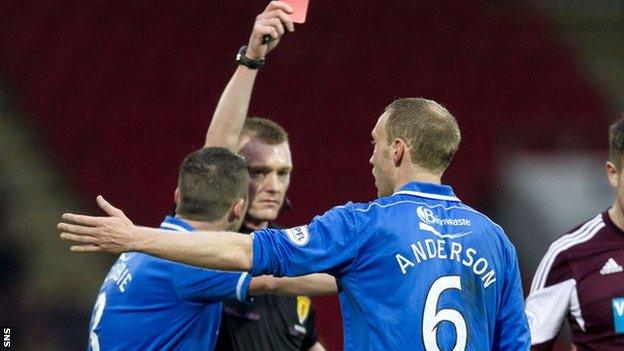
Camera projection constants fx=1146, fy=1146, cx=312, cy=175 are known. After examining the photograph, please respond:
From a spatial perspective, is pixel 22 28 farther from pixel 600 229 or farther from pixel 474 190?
pixel 600 229

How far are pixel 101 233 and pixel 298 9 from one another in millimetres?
1495

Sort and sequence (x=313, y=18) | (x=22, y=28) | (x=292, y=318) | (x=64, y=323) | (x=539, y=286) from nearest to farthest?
(x=539, y=286), (x=292, y=318), (x=64, y=323), (x=22, y=28), (x=313, y=18)

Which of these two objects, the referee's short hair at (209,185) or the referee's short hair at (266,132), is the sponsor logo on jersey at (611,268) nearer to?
the referee's short hair at (209,185)

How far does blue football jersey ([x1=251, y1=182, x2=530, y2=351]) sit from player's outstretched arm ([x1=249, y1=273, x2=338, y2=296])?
72 cm

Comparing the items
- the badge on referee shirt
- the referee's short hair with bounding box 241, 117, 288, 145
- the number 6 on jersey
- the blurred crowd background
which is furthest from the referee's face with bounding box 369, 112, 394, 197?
the blurred crowd background

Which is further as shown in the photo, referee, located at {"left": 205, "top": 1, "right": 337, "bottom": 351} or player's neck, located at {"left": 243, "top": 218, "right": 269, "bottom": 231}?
player's neck, located at {"left": 243, "top": 218, "right": 269, "bottom": 231}

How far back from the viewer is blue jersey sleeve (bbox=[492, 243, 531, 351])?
3459 millimetres

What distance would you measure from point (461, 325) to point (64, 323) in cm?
419

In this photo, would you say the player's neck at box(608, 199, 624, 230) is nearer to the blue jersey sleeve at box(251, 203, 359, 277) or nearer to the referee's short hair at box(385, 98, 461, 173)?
the referee's short hair at box(385, 98, 461, 173)

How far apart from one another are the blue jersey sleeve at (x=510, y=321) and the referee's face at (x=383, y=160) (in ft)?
1.39

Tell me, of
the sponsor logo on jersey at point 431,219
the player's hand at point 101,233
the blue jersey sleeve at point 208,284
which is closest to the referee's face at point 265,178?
the blue jersey sleeve at point 208,284

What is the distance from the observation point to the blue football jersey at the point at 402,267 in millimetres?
3203

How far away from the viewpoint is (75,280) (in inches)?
285

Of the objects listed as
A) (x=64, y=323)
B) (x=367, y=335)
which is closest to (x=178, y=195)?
(x=367, y=335)
